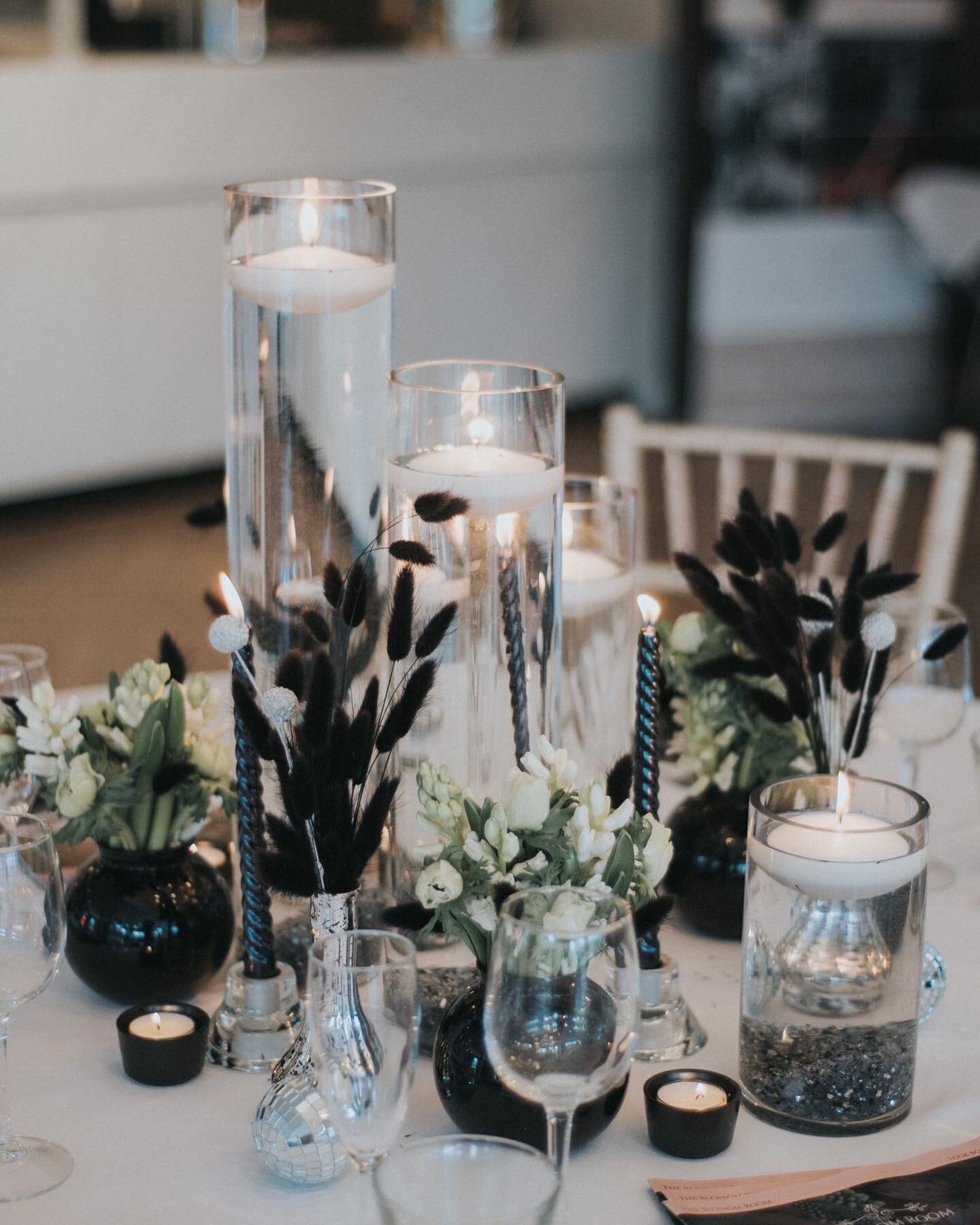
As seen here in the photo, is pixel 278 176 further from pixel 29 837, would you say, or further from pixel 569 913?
pixel 569 913

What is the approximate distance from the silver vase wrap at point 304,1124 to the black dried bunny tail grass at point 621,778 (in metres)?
0.15

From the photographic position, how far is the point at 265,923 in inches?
37.8

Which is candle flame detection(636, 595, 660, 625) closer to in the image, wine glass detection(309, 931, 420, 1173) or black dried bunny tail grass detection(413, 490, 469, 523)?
black dried bunny tail grass detection(413, 490, 469, 523)

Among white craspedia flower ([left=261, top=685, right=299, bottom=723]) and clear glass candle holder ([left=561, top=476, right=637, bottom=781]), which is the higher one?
white craspedia flower ([left=261, top=685, right=299, bottom=723])

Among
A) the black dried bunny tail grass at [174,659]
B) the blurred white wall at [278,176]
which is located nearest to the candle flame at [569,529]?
the black dried bunny tail grass at [174,659]

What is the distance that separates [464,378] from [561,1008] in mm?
446

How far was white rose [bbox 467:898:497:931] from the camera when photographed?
0.86m

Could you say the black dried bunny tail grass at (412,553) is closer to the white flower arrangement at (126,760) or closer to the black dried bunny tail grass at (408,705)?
the black dried bunny tail grass at (408,705)

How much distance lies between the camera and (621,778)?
891 mm

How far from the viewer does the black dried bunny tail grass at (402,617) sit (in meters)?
0.84

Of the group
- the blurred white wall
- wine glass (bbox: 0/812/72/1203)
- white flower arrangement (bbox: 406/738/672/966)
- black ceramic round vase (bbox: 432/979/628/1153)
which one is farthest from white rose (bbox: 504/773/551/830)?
the blurred white wall

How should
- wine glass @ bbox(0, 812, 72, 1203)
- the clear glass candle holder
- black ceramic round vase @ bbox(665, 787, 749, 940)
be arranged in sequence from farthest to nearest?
the clear glass candle holder, black ceramic round vase @ bbox(665, 787, 749, 940), wine glass @ bbox(0, 812, 72, 1203)

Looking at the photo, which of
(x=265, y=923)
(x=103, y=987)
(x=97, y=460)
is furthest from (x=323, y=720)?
(x=97, y=460)

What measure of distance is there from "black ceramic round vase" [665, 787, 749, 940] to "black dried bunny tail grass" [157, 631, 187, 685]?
1.19 ft
